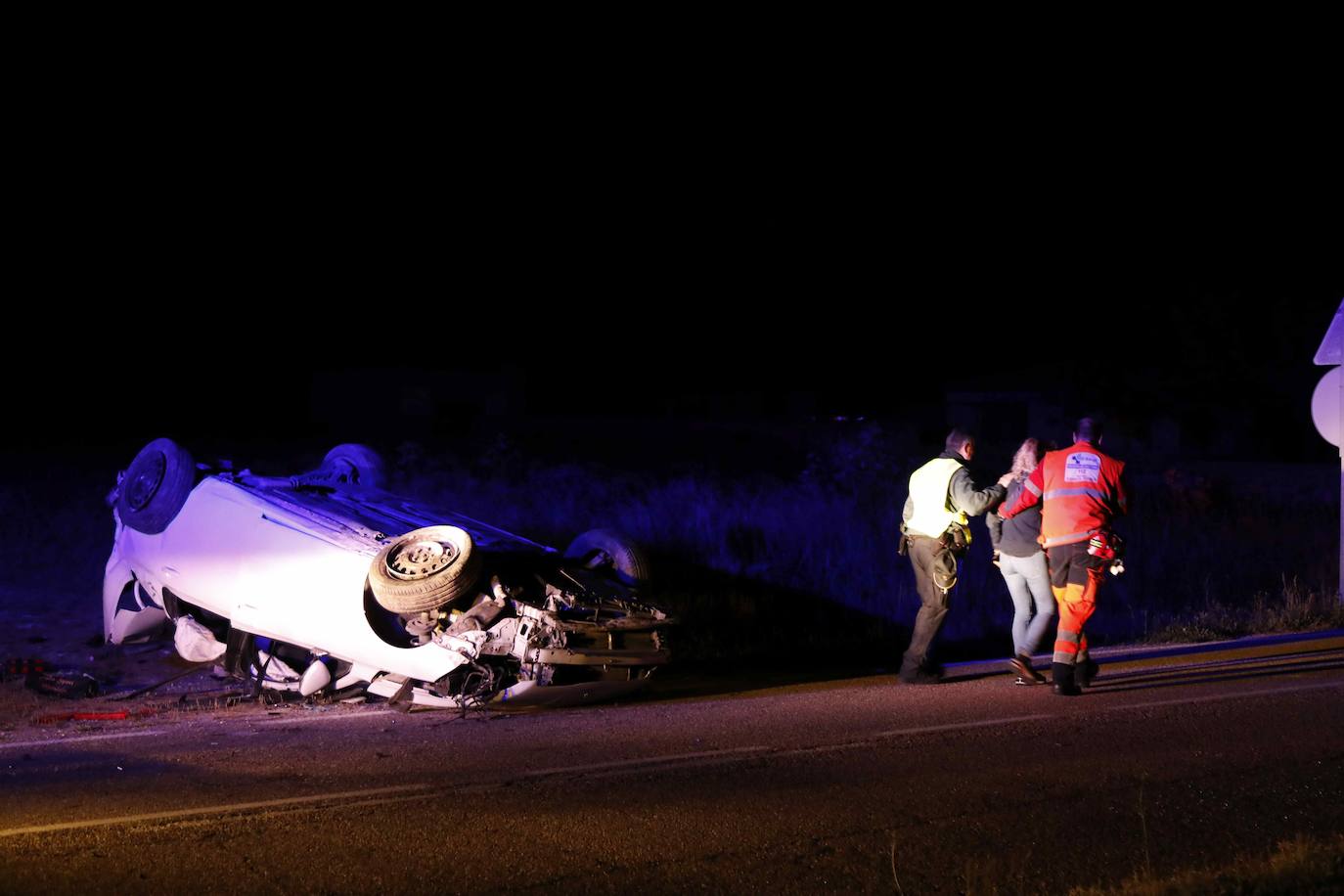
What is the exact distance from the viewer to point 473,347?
139 ft

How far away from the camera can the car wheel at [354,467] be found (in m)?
10.3

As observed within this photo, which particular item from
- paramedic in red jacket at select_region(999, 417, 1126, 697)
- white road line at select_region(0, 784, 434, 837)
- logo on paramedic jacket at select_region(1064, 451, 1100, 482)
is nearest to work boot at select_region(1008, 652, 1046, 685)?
paramedic in red jacket at select_region(999, 417, 1126, 697)

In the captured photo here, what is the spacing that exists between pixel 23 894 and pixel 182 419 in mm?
28432

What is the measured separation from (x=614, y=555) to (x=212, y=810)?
3800 millimetres

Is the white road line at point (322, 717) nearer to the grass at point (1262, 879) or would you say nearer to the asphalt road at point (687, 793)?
the asphalt road at point (687, 793)

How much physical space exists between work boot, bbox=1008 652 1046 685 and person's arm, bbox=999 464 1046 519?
94 centimetres

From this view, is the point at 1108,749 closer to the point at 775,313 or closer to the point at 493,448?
the point at 493,448

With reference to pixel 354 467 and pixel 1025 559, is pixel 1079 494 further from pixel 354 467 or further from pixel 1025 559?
pixel 354 467

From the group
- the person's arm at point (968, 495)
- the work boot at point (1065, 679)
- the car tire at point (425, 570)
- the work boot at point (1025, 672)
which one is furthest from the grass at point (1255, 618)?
the car tire at point (425, 570)

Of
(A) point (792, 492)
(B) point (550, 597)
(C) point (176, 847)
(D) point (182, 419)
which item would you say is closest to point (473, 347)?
(D) point (182, 419)

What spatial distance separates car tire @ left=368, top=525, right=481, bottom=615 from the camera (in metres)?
7.60

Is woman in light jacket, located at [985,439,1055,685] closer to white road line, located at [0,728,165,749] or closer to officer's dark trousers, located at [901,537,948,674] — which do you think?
officer's dark trousers, located at [901,537,948,674]

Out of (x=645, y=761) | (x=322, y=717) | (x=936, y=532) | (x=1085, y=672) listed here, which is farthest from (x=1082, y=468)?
(x=322, y=717)

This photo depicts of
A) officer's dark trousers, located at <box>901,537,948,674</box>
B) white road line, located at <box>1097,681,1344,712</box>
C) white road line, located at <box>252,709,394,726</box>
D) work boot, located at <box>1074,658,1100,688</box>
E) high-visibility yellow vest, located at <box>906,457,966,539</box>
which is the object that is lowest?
white road line, located at <box>1097,681,1344,712</box>
